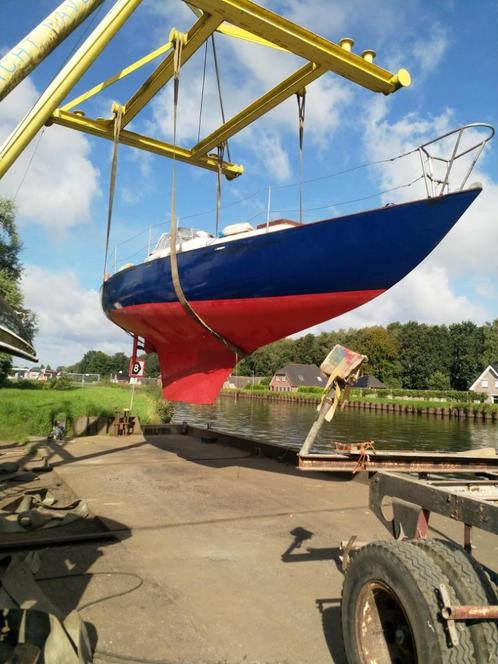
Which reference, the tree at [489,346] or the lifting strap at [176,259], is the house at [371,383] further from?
the lifting strap at [176,259]

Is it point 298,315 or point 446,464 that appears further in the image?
point 298,315

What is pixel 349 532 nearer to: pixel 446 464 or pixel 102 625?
pixel 446 464

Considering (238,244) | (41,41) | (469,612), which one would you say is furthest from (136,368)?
(469,612)

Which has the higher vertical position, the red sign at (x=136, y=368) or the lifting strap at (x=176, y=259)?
the lifting strap at (x=176, y=259)

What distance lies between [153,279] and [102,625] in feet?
19.1

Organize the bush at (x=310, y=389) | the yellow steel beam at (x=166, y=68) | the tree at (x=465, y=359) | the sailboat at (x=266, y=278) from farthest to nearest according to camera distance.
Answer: the tree at (x=465, y=359)
the bush at (x=310, y=389)
the yellow steel beam at (x=166, y=68)
the sailboat at (x=266, y=278)

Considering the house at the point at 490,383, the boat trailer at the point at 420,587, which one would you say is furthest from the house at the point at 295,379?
the boat trailer at the point at 420,587

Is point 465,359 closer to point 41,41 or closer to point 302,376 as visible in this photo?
point 302,376

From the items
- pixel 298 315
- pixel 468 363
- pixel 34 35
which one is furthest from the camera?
pixel 468 363

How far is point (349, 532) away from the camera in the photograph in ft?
17.6

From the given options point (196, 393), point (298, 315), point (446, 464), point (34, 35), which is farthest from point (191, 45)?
point (446, 464)

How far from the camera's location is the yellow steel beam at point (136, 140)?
9.44 m

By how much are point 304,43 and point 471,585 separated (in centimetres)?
668

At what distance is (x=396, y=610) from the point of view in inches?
100
